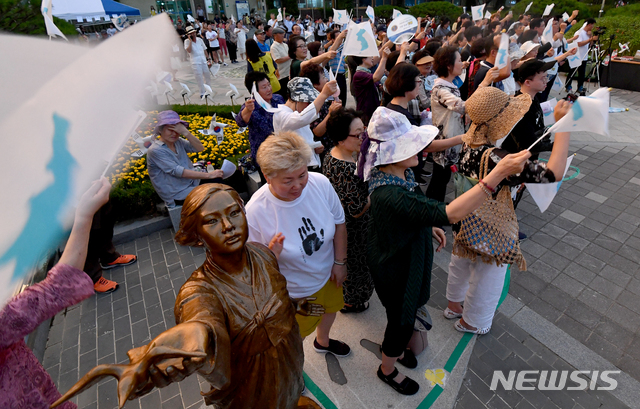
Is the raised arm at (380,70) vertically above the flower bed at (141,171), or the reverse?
the raised arm at (380,70)

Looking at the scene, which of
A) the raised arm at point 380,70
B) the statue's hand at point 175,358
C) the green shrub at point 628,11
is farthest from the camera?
Answer: the green shrub at point 628,11

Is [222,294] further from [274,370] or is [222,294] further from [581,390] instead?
[581,390]

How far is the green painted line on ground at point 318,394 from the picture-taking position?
2.81 meters

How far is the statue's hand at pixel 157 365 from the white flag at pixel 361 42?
4548 mm

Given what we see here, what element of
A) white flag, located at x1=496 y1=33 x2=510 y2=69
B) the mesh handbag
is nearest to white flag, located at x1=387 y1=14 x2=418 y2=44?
white flag, located at x1=496 y1=33 x2=510 y2=69

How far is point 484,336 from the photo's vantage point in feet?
10.9

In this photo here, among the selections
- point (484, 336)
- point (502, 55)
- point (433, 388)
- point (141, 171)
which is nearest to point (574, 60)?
point (502, 55)

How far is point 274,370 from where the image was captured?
5.31 ft

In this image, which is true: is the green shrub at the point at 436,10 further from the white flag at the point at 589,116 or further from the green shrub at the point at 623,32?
the white flag at the point at 589,116

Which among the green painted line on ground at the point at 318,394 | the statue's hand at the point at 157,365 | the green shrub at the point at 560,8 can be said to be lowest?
the green painted line on ground at the point at 318,394

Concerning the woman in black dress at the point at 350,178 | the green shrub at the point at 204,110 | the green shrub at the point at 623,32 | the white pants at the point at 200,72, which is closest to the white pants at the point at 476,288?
the woman in black dress at the point at 350,178

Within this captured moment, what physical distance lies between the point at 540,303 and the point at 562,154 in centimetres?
219

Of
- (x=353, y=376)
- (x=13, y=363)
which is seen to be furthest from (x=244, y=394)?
(x=353, y=376)

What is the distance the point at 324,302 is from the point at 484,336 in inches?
66.0
